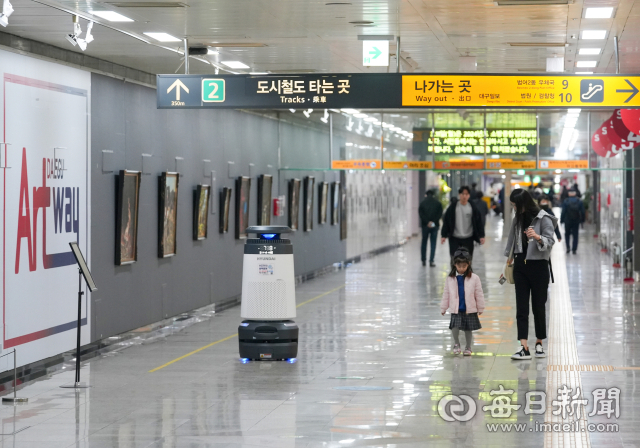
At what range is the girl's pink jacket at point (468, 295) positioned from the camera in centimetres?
989

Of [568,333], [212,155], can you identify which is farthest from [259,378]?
[212,155]

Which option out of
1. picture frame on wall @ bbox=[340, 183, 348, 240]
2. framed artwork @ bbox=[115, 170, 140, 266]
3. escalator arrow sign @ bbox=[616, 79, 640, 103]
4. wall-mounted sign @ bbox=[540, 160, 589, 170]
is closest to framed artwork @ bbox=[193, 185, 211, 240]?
framed artwork @ bbox=[115, 170, 140, 266]

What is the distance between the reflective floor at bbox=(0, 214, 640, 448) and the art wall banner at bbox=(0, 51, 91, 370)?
596mm

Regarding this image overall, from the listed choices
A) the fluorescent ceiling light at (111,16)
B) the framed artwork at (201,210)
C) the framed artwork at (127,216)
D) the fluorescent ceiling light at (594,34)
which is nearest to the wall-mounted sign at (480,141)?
the framed artwork at (201,210)

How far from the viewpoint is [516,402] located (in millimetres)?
7625

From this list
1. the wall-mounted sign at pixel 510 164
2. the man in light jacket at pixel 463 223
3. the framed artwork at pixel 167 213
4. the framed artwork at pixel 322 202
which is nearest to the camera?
the framed artwork at pixel 167 213

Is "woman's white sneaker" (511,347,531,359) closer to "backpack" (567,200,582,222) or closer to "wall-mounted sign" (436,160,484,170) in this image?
"wall-mounted sign" (436,160,484,170)

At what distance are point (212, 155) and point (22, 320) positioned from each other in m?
6.29

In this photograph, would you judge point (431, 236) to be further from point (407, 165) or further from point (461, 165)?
point (461, 165)

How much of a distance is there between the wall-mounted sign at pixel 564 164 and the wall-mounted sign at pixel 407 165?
2493 millimetres

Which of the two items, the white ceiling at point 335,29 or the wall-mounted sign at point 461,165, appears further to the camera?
the wall-mounted sign at point 461,165

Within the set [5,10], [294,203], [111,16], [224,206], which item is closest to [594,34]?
[111,16]

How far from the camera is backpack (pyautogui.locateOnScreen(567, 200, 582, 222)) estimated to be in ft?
85.9

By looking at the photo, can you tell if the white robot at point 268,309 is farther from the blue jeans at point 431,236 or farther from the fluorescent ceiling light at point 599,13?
the blue jeans at point 431,236
